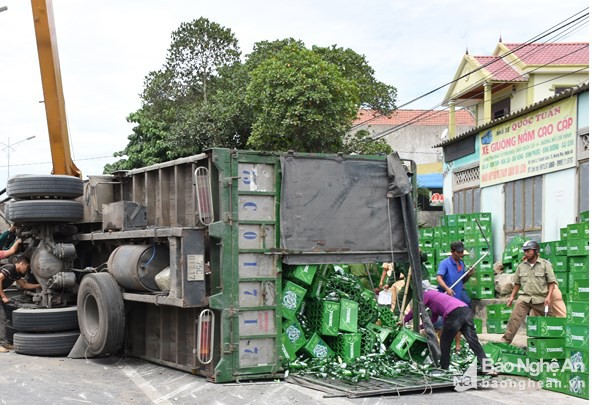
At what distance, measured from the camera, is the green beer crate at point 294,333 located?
9.41m

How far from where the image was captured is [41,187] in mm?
11461

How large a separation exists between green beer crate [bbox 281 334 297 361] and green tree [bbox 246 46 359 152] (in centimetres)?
1551

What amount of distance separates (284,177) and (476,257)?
9544mm

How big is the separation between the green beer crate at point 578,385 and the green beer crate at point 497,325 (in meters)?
4.62

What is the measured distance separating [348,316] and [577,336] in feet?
9.50

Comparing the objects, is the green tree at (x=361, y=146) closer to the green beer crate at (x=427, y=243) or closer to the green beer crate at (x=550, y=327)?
the green beer crate at (x=427, y=243)

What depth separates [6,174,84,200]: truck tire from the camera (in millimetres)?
11445

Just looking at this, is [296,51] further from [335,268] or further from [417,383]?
[417,383]

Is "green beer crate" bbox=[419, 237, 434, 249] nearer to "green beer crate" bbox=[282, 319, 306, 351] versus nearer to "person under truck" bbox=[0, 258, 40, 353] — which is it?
"green beer crate" bbox=[282, 319, 306, 351]

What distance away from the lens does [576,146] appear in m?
16.5

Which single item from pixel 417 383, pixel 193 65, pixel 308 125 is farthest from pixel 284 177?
pixel 193 65

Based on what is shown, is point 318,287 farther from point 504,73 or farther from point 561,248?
point 504,73

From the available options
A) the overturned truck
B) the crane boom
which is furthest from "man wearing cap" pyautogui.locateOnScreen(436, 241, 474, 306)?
the crane boom

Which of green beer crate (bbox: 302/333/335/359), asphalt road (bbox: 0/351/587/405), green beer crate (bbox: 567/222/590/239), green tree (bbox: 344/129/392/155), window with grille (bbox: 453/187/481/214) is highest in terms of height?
green tree (bbox: 344/129/392/155)
